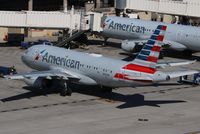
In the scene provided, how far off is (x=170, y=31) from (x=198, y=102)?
3002 centimetres

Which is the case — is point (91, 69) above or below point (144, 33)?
below

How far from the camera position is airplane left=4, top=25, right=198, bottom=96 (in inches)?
1987

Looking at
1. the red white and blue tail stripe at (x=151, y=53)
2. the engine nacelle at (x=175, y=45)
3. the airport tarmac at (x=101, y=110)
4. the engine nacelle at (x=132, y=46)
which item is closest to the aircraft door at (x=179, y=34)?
the engine nacelle at (x=175, y=45)

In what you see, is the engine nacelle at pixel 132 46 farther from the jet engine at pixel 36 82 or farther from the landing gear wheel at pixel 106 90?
the jet engine at pixel 36 82

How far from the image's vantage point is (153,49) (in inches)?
1980

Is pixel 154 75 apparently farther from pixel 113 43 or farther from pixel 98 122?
pixel 113 43

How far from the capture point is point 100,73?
54.6m

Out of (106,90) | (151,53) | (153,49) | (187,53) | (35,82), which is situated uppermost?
(153,49)

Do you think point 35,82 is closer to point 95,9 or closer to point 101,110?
point 101,110

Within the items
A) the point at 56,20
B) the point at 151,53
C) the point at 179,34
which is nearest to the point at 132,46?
the point at 179,34

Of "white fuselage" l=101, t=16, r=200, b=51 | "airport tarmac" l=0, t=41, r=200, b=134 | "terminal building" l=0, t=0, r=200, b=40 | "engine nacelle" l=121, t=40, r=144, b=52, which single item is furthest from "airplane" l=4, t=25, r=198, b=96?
"white fuselage" l=101, t=16, r=200, b=51

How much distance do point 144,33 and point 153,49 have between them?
3696 cm

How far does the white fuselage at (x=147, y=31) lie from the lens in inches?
3280

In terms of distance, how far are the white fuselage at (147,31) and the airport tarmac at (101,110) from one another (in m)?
19.5
